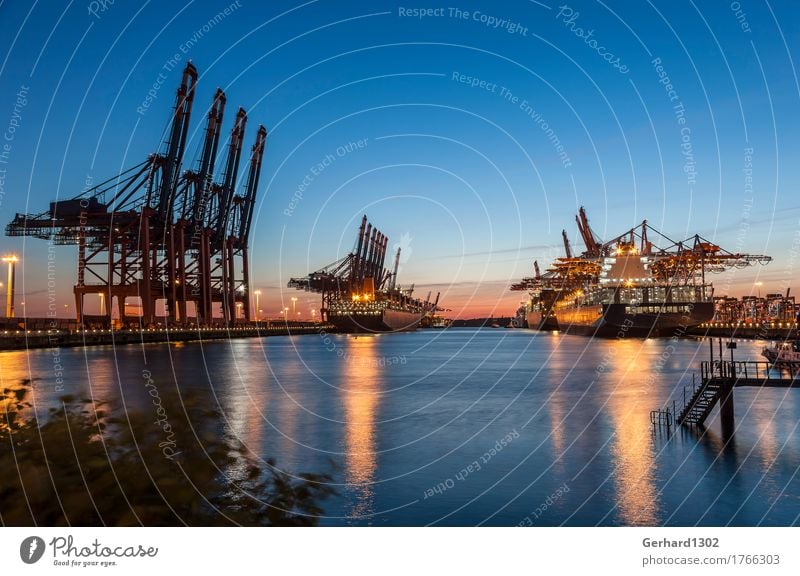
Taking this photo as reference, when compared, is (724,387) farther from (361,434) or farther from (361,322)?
(361,322)

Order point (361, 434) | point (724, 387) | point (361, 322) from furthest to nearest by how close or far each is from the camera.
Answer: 1. point (361, 322)
2. point (361, 434)
3. point (724, 387)

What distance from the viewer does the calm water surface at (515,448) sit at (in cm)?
1464

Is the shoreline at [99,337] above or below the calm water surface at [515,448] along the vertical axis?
above

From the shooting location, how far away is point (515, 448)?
71.7 ft

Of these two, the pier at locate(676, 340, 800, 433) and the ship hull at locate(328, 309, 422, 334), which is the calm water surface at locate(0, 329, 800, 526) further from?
the ship hull at locate(328, 309, 422, 334)

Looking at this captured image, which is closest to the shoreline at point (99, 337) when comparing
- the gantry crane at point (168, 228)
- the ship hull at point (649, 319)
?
the gantry crane at point (168, 228)

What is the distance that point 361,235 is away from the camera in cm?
18725

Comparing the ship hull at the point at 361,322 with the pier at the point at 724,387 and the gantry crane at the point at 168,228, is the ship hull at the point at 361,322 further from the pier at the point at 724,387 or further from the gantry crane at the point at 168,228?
the pier at the point at 724,387

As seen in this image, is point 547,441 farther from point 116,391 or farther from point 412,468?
point 116,391

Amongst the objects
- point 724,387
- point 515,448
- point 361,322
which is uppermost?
point 724,387

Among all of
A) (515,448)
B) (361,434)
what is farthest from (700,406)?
(361,434)
